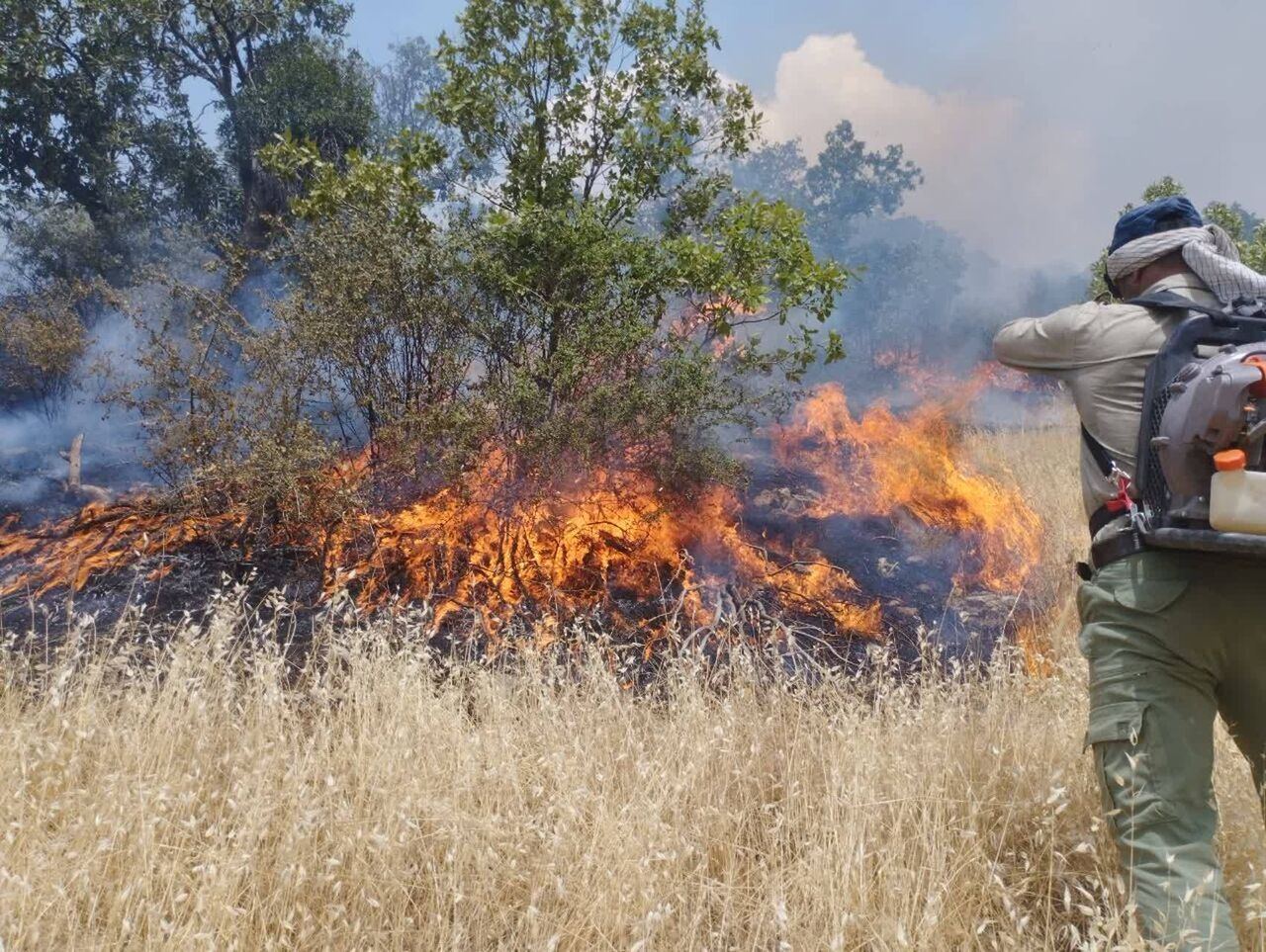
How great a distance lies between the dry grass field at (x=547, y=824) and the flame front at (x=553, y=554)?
1688 mm

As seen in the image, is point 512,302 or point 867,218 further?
point 867,218

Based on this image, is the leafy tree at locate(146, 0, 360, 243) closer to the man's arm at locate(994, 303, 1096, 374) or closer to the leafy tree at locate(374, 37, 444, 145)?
the leafy tree at locate(374, 37, 444, 145)

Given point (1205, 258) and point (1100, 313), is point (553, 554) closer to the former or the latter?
point (1100, 313)

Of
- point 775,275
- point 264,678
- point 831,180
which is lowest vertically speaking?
point 264,678

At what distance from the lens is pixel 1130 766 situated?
197 centimetres

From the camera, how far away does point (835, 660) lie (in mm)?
4844

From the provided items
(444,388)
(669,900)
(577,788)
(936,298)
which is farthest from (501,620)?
(936,298)

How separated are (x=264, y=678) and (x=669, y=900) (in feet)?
5.59

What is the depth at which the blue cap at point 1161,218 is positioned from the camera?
2.37 m

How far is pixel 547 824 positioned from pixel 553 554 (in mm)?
3015

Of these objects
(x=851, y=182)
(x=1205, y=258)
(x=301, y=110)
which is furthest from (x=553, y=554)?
(x=851, y=182)

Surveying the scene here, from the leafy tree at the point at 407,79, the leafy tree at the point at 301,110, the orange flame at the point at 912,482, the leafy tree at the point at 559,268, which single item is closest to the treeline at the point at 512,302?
the leafy tree at the point at 559,268

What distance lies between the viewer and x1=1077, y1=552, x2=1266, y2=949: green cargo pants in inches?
75.4

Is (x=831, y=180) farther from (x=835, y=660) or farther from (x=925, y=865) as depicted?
(x=925, y=865)
